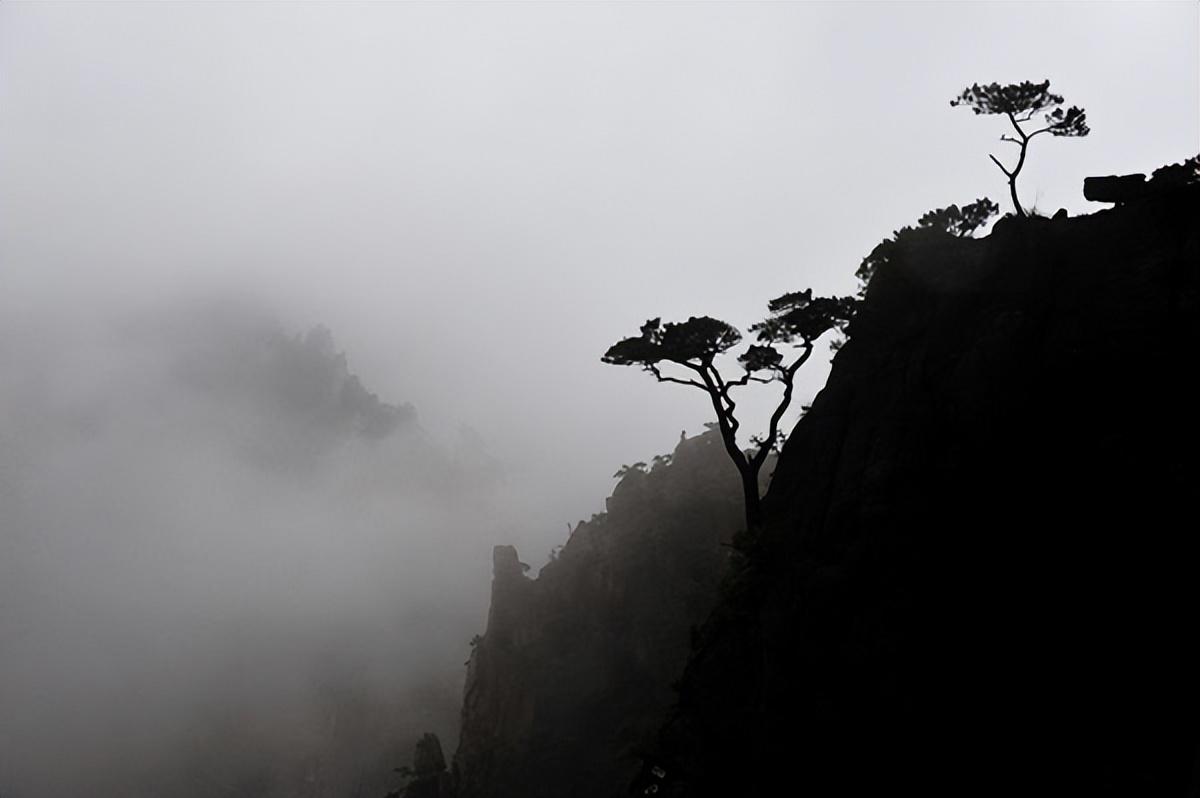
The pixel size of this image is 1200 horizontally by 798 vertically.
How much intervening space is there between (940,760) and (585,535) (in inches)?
2418

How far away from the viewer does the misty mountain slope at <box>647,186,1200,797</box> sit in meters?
15.2

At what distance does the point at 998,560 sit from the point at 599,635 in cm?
5229

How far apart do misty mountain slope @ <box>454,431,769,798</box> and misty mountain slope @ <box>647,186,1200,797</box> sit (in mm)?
33762

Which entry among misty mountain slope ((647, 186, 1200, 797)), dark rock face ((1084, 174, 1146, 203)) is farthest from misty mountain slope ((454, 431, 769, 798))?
dark rock face ((1084, 174, 1146, 203))

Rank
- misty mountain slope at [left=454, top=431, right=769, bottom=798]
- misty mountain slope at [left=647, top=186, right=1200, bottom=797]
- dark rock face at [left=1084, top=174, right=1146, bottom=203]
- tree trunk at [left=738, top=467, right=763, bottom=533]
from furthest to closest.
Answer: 1. misty mountain slope at [left=454, top=431, right=769, bottom=798]
2. tree trunk at [left=738, top=467, right=763, bottom=533]
3. dark rock face at [left=1084, top=174, right=1146, bottom=203]
4. misty mountain slope at [left=647, top=186, right=1200, bottom=797]

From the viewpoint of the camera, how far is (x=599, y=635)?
65.8 meters

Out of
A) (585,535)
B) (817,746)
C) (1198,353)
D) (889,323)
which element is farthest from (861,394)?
(585,535)

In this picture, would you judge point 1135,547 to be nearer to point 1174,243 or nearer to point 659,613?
point 1174,243

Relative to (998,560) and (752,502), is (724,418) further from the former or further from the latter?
(998,560)

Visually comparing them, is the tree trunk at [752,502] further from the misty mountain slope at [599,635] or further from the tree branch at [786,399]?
the misty mountain slope at [599,635]

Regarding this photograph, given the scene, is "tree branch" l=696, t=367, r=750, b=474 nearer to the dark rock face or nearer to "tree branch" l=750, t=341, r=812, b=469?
"tree branch" l=750, t=341, r=812, b=469

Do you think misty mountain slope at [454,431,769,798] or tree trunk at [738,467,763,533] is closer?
tree trunk at [738,467,763,533]

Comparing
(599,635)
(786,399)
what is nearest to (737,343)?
(786,399)

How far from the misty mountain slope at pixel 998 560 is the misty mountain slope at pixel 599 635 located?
111ft
